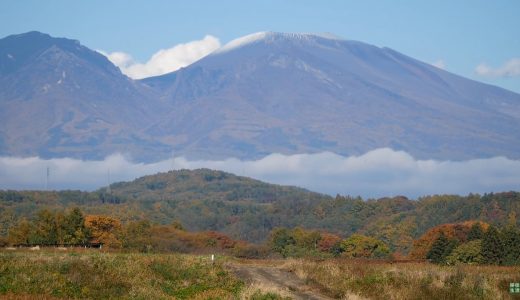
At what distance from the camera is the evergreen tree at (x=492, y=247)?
205ft

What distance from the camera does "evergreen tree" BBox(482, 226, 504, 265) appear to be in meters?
62.6

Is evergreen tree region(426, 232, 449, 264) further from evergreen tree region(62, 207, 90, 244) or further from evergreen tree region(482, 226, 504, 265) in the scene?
evergreen tree region(62, 207, 90, 244)

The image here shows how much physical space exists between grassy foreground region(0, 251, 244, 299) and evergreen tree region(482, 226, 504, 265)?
34.9 meters

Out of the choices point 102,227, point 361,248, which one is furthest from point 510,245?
point 102,227

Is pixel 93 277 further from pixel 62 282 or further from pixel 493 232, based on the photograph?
pixel 493 232

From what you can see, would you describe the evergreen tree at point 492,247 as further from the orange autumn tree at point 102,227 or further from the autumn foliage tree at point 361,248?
the orange autumn tree at point 102,227

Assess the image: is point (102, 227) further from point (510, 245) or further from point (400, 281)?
point (400, 281)

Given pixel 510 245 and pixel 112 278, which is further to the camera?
pixel 510 245

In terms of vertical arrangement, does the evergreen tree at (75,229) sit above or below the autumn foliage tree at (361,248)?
above

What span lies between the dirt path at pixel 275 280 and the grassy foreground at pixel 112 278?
26.2 inches

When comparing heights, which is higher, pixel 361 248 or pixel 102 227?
pixel 102 227

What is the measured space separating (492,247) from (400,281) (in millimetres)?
35323

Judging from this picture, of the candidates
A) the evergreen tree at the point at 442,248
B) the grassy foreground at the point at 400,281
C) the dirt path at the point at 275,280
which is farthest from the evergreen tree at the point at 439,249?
the dirt path at the point at 275,280

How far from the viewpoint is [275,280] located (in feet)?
103
